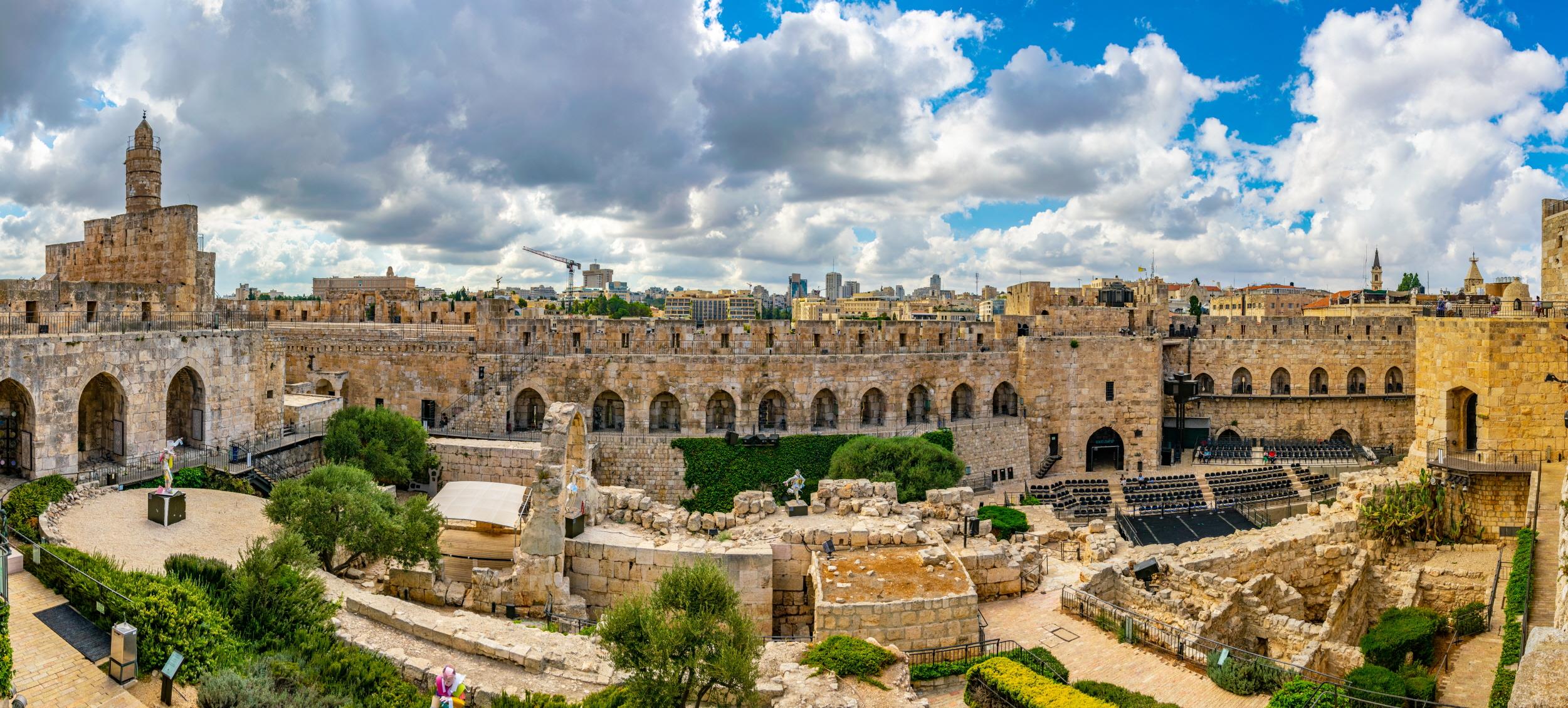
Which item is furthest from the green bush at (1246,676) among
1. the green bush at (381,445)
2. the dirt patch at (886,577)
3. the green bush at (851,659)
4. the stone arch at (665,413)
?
the stone arch at (665,413)

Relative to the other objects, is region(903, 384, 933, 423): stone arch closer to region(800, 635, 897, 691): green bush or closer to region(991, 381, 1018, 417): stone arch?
region(991, 381, 1018, 417): stone arch

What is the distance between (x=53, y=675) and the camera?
34.0 ft

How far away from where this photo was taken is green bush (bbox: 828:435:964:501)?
25500 millimetres

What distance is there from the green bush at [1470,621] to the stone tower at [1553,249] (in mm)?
12699

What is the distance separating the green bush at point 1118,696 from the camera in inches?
468

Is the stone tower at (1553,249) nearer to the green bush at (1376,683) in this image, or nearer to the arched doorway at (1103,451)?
the arched doorway at (1103,451)

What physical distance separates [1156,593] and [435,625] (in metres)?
12.3

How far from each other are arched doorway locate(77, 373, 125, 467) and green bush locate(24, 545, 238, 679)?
10.9m

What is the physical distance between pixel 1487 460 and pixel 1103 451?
54.9 ft

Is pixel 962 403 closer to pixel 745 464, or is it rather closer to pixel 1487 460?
pixel 745 464

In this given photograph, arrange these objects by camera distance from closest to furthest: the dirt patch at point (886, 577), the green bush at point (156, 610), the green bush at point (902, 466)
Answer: the green bush at point (156, 610) → the dirt patch at point (886, 577) → the green bush at point (902, 466)

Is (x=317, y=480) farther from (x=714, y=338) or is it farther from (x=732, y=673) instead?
(x=714, y=338)

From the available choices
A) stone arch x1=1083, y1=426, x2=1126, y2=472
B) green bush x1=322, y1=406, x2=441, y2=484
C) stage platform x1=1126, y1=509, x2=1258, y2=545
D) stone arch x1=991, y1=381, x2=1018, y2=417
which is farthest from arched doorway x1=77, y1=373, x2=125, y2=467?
stone arch x1=1083, y1=426, x2=1126, y2=472

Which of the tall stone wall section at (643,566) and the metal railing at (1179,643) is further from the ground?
the tall stone wall section at (643,566)
